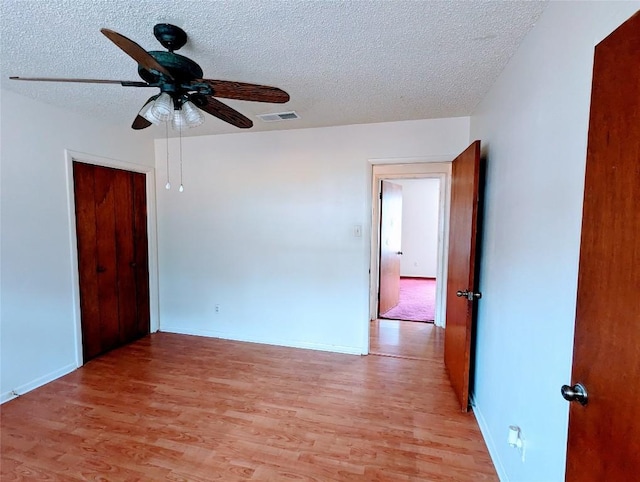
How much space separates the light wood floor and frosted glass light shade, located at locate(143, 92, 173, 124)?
6.22 ft

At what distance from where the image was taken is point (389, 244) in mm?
4957

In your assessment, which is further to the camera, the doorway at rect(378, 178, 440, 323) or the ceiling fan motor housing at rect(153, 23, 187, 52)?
the doorway at rect(378, 178, 440, 323)

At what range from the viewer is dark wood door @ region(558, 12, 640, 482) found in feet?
2.48

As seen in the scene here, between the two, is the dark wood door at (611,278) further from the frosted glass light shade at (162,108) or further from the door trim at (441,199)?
the door trim at (441,199)

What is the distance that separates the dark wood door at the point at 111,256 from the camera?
3.11 metres

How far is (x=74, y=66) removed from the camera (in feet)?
6.65

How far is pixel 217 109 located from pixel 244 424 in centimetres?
201

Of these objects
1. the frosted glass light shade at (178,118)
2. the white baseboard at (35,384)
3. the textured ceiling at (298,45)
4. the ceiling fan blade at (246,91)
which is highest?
the textured ceiling at (298,45)

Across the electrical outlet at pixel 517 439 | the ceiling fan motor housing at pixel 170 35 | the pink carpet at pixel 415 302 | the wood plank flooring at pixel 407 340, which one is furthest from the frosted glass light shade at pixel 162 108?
the pink carpet at pixel 415 302

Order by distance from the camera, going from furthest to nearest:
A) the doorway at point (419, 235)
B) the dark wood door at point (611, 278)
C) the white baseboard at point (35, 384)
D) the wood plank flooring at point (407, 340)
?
the doorway at point (419, 235)
the wood plank flooring at point (407, 340)
the white baseboard at point (35, 384)
the dark wood door at point (611, 278)

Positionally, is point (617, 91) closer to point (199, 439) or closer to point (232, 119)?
point (232, 119)

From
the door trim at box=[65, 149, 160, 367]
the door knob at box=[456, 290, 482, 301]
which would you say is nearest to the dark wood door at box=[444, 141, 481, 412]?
the door knob at box=[456, 290, 482, 301]

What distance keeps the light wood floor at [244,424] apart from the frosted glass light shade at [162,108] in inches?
74.7

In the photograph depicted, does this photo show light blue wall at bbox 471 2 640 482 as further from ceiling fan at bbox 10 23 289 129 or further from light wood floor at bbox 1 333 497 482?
ceiling fan at bbox 10 23 289 129
